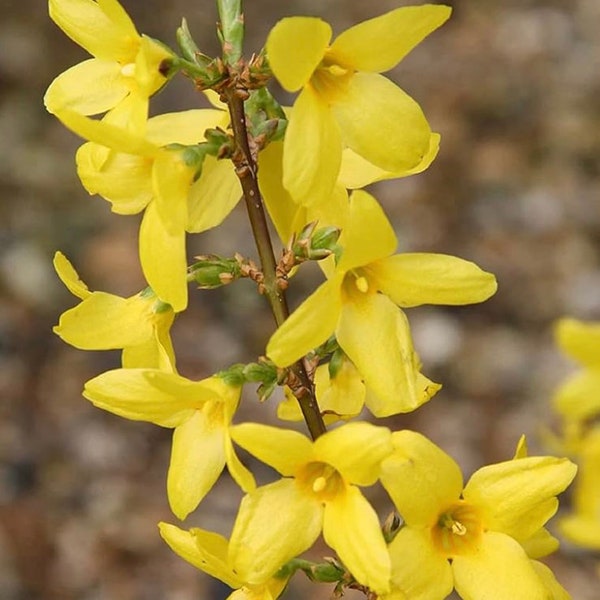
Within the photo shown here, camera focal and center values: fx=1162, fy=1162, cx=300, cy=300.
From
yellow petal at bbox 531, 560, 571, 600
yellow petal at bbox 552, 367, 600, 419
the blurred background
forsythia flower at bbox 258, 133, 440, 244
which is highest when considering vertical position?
forsythia flower at bbox 258, 133, 440, 244

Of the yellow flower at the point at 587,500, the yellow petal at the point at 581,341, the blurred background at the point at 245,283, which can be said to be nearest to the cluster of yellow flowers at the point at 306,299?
the yellow petal at the point at 581,341

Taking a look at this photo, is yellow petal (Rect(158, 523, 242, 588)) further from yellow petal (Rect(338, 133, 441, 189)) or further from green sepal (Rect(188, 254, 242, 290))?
yellow petal (Rect(338, 133, 441, 189))

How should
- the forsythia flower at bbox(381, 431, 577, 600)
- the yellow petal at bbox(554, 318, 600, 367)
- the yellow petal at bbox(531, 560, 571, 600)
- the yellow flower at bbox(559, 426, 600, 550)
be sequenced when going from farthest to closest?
the yellow flower at bbox(559, 426, 600, 550) < the yellow petal at bbox(554, 318, 600, 367) < the yellow petal at bbox(531, 560, 571, 600) < the forsythia flower at bbox(381, 431, 577, 600)

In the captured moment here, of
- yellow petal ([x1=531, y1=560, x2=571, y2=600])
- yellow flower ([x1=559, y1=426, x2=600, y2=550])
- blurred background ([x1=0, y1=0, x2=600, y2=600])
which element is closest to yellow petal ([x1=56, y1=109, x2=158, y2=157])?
yellow petal ([x1=531, y1=560, x2=571, y2=600])

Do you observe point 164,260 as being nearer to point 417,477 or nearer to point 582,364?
point 417,477

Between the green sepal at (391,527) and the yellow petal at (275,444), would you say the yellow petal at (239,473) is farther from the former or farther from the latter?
the green sepal at (391,527)

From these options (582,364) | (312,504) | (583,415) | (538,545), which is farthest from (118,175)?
(583,415)
